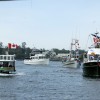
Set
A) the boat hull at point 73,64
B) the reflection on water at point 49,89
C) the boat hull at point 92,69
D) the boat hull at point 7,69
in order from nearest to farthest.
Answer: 1. the reflection on water at point 49,89
2. the boat hull at point 92,69
3. the boat hull at point 7,69
4. the boat hull at point 73,64

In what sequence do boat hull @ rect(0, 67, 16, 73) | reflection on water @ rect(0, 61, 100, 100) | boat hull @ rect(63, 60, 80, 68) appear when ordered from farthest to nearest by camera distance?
boat hull @ rect(63, 60, 80, 68) < boat hull @ rect(0, 67, 16, 73) < reflection on water @ rect(0, 61, 100, 100)

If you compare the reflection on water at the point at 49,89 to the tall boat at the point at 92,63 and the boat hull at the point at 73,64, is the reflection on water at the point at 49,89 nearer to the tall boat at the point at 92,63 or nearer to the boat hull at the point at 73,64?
the tall boat at the point at 92,63

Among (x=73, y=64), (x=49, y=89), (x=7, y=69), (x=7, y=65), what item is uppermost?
(x=7, y=65)

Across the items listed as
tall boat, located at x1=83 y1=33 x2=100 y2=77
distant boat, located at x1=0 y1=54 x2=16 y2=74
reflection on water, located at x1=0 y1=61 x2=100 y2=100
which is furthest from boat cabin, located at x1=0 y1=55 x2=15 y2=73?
tall boat, located at x1=83 y1=33 x2=100 y2=77

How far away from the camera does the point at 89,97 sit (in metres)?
40.3

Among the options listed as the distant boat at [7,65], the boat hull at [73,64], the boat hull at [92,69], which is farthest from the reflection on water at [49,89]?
the boat hull at [73,64]

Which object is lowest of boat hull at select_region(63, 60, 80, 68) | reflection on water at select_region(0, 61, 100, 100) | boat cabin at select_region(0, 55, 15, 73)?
reflection on water at select_region(0, 61, 100, 100)

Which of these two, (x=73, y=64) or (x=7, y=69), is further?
(x=73, y=64)

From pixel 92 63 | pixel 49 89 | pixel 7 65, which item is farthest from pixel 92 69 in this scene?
pixel 49 89

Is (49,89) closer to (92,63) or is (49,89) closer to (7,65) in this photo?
(92,63)

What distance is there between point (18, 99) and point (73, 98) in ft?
16.0

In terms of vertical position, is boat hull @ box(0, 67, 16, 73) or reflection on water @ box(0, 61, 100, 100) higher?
boat hull @ box(0, 67, 16, 73)

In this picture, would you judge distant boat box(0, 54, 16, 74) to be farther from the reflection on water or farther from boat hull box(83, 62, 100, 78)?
boat hull box(83, 62, 100, 78)

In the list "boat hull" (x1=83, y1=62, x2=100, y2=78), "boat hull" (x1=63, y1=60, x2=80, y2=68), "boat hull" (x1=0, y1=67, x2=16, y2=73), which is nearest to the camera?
"boat hull" (x1=83, y1=62, x2=100, y2=78)
